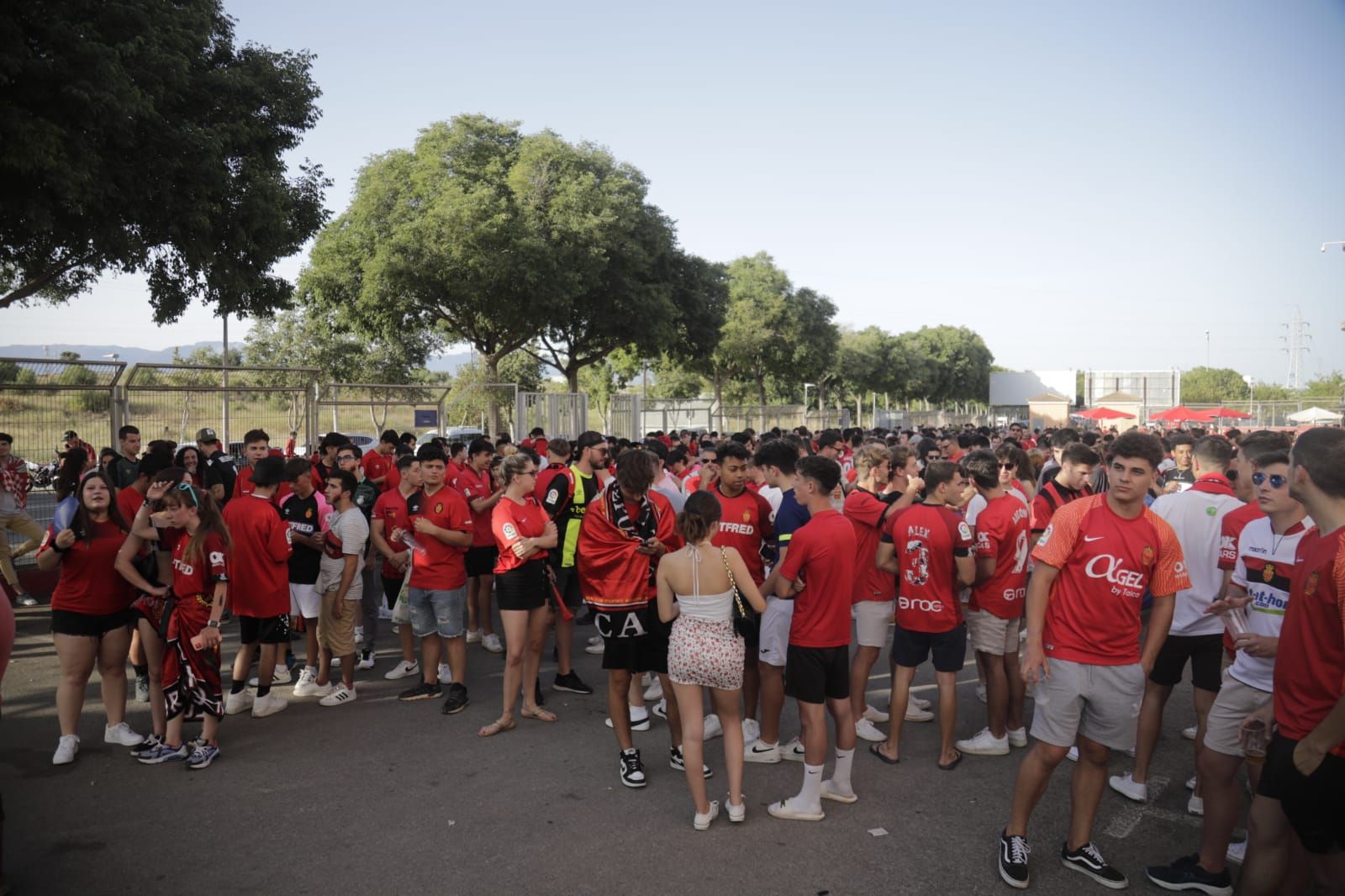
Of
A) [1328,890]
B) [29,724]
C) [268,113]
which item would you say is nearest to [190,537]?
[29,724]

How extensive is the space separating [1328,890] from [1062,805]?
1813 mm

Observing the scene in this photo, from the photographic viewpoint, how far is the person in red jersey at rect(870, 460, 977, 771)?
5.22 metres

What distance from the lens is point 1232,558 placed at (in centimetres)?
460

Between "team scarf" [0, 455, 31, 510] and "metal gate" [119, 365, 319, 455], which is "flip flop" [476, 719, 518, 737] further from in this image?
"metal gate" [119, 365, 319, 455]

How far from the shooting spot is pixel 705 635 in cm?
441

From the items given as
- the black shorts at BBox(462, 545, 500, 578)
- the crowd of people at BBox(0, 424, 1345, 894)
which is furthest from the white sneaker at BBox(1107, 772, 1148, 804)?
the black shorts at BBox(462, 545, 500, 578)

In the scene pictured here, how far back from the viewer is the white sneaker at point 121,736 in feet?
18.1

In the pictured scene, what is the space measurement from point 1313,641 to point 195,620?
5894 millimetres

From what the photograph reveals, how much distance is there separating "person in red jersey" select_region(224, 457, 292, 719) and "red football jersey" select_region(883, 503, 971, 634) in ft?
14.6

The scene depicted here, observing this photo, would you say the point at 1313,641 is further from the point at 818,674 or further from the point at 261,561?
the point at 261,561

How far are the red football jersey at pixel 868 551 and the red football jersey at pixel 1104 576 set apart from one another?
5.78 ft

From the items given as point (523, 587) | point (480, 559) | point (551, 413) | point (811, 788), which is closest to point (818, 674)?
point (811, 788)

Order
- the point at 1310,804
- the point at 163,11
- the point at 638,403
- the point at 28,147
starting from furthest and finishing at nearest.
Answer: the point at 638,403, the point at 163,11, the point at 28,147, the point at 1310,804

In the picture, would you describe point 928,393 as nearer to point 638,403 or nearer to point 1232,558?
point 638,403
